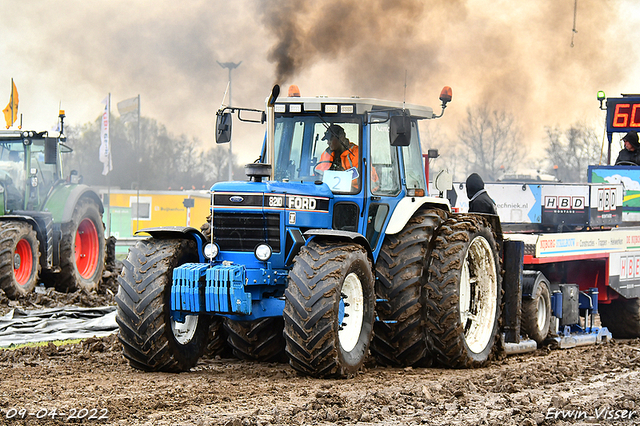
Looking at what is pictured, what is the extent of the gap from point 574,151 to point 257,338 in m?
40.5

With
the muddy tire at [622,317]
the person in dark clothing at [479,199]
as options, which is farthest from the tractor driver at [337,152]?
the muddy tire at [622,317]

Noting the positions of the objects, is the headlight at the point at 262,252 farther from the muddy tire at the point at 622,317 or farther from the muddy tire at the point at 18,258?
the muddy tire at the point at 622,317

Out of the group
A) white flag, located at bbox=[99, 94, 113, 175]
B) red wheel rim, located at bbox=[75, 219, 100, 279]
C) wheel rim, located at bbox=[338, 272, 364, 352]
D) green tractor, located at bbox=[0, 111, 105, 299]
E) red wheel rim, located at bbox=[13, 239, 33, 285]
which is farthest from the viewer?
white flag, located at bbox=[99, 94, 113, 175]

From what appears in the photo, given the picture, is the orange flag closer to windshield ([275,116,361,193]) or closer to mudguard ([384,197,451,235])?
windshield ([275,116,361,193])

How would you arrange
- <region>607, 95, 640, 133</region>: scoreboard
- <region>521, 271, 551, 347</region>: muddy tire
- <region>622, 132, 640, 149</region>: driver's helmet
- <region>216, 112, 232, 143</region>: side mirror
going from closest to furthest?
1. <region>216, 112, 232, 143</region>: side mirror
2. <region>521, 271, 551, 347</region>: muddy tire
3. <region>622, 132, 640, 149</region>: driver's helmet
4. <region>607, 95, 640, 133</region>: scoreboard

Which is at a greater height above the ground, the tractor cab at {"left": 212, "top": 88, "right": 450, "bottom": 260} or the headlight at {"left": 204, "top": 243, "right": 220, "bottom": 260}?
the tractor cab at {"left": 212, "top": 88, "right": 450, "bottom": 260}

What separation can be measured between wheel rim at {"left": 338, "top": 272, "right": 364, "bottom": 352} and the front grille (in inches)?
29.5

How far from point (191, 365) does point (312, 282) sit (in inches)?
67.1

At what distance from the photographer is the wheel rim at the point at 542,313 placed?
1127cm

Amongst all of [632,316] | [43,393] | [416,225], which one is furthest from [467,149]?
[43,393]

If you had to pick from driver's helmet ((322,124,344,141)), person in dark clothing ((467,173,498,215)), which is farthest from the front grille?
person in dark clothing ((467,173,498,215))

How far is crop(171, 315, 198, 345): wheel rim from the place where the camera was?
7816 millimetres

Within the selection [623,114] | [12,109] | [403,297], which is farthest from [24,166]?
[623,114]

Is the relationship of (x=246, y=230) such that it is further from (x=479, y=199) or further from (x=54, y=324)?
(x=54, y=324)
